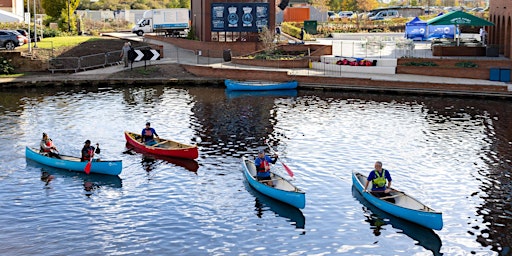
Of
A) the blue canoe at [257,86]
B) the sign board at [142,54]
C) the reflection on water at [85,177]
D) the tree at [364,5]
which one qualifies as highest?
the tree at [364,5]

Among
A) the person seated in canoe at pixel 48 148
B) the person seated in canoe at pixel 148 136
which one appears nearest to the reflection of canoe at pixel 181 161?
the person seated in canoe at pixel 148 136

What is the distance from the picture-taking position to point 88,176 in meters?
32.8

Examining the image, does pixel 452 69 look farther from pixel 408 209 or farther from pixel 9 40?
pixel 9 40

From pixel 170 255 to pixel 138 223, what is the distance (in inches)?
129

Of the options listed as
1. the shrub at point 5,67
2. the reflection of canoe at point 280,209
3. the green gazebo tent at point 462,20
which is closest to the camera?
the reflection of canoe at point 280,209

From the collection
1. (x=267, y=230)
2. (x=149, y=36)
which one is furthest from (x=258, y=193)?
(x=149, y=36)

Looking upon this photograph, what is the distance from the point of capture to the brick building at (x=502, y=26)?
196 feet

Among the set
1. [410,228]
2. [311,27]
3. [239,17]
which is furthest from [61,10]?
[410,228]

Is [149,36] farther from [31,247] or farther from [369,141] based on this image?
[31,247]

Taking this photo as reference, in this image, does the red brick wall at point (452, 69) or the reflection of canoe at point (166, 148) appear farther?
the red brick wall at point (452, 69)

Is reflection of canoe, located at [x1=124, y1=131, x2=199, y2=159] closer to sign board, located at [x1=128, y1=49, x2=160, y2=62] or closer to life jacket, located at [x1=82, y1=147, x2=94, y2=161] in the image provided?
life jacket, located at [x1=82, y1=147, x2=94, y2=161]

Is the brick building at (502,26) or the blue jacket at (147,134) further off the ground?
the brick building at (502,26)

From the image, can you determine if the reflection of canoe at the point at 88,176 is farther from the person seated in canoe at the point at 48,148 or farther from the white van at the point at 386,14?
the white van at the point at 386,14

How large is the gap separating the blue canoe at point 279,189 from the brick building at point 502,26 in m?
33.7
